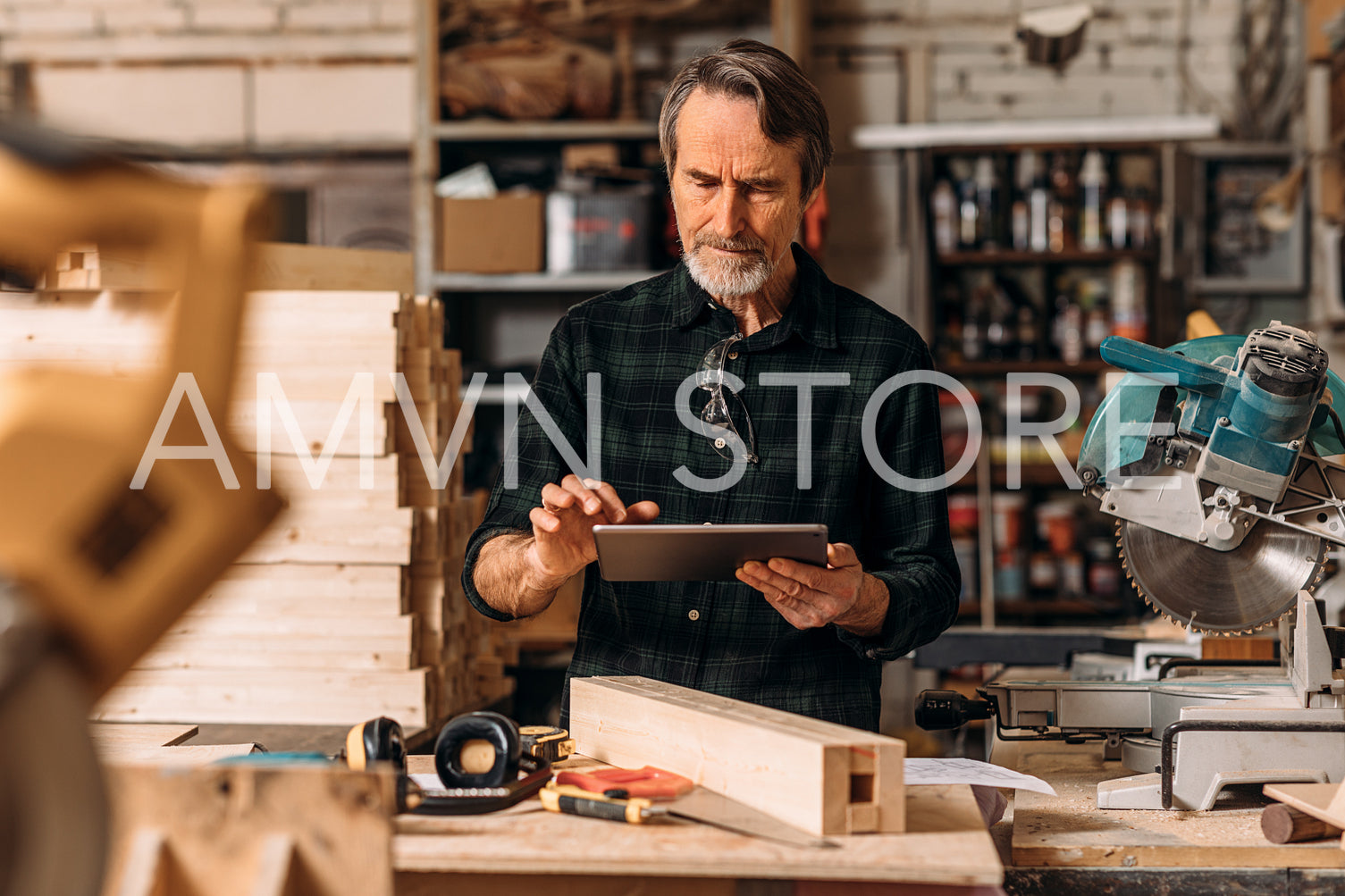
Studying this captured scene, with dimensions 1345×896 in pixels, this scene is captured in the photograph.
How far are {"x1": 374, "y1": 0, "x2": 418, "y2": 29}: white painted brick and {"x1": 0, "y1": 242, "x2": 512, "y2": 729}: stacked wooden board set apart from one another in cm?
244

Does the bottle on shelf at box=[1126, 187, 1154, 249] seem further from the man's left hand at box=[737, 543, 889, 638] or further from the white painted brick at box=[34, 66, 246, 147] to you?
the white painted brick at box=[34, 66, 246, 147]

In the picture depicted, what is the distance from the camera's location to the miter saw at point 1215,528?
1535 millimetres

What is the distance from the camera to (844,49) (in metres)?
4.52

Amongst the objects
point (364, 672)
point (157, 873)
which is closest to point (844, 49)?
point (364, 672)

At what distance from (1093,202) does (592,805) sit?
3.68 metres

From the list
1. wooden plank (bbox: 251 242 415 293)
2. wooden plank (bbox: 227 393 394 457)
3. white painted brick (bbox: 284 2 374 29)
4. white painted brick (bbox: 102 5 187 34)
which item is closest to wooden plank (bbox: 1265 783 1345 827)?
wooden plank (bbox: 227 393 394 457)

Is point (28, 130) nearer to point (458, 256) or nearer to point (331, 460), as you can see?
point (331, 460)

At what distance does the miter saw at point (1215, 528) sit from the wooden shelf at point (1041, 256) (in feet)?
8.44

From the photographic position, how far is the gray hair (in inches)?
64.8

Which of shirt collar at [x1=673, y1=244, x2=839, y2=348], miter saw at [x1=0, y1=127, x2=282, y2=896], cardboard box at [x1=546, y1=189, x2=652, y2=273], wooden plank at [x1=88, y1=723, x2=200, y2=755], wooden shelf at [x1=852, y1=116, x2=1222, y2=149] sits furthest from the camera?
wooden shelf at [x1=852, y1=116, x2=1222, y2=149]

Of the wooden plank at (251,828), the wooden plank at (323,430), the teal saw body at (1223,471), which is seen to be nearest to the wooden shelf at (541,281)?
the wooden plank at (323,430)

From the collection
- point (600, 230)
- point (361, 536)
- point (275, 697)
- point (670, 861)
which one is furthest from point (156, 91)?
point (670, 861)

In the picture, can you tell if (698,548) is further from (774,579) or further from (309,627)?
(309,627)

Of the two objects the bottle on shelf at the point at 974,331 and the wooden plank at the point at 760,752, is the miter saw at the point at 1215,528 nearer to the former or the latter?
the wooden plank at the point at 760,752
